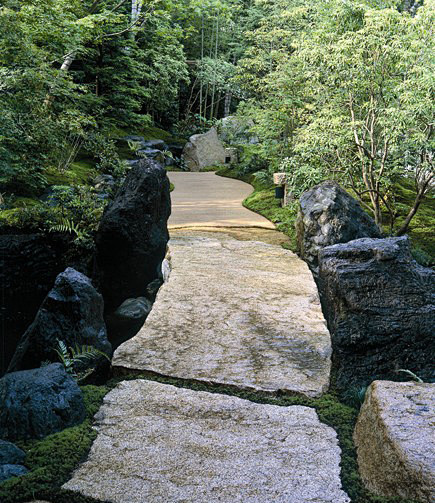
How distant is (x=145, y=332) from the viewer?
4.12m

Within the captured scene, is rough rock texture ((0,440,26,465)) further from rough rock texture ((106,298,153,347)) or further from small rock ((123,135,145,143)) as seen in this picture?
small rock ((123,135,145,143))

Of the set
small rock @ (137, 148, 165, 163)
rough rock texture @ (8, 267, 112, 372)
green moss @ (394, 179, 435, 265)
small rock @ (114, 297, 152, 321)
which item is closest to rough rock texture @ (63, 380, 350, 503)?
rough rock texture @ (8, 267, 112, 372)

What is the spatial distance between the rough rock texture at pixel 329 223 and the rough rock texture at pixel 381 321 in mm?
2923

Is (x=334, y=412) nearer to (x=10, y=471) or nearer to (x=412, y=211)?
(x=10, y=471)

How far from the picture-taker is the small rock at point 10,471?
Result: 7.80 feet

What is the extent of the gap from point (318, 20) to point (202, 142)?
38.0ft

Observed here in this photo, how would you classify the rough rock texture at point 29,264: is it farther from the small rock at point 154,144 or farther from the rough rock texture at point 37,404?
the small rock at point 154,144

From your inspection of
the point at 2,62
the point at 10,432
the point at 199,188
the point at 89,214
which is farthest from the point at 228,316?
the point at 199,188

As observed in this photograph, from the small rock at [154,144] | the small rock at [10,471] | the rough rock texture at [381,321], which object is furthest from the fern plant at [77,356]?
the small rock at [154,144]

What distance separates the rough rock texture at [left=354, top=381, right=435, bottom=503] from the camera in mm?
2066

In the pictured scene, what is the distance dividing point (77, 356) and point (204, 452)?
1373 mm

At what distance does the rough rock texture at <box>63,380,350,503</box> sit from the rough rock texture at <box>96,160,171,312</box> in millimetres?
3308

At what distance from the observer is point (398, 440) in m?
2.22

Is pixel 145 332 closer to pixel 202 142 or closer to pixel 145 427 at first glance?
pixel 145 427
